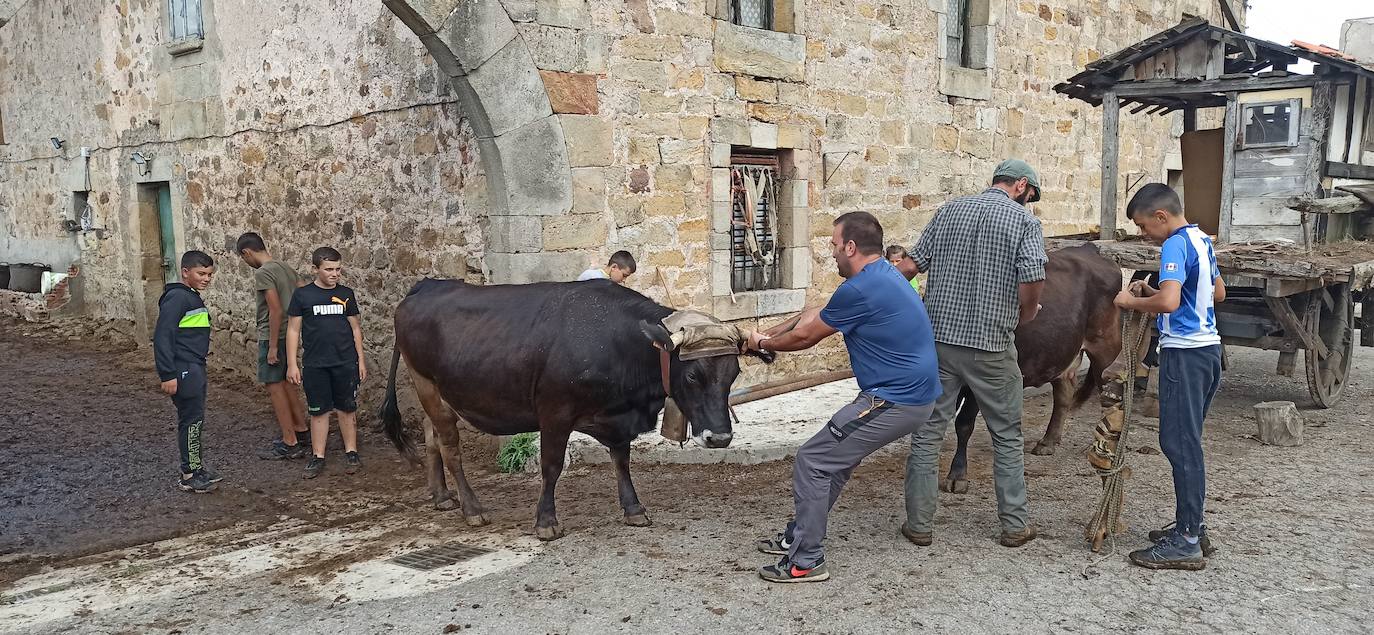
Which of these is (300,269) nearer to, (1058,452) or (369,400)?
(369,400)

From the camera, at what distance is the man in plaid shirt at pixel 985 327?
4562mm

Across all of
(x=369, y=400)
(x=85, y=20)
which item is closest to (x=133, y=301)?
(x=85, y=20)

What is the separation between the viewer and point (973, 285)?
459 centimetres

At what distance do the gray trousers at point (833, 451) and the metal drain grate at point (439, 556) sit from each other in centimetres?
155

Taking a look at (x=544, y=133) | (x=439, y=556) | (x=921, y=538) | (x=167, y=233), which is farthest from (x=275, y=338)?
(x=167, y=233)

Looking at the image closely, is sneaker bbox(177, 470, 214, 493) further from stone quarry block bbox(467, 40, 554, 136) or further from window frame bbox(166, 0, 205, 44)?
window frame bbox(166, 0, 205, 44)

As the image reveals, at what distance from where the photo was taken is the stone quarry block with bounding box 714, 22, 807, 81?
7.98 meters

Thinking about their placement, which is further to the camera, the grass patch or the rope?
the grass patch

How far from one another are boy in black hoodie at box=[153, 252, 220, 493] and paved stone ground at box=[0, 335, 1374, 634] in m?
0.97

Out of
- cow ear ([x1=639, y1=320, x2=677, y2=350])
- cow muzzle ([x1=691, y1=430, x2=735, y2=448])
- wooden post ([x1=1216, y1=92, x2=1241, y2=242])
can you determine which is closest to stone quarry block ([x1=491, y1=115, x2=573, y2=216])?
cow ear ([x1=639, y1=320, x2=677, y2=350])

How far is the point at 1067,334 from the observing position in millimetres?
6219

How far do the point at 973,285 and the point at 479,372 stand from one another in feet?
8.15

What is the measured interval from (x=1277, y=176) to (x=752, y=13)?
4.55 metres

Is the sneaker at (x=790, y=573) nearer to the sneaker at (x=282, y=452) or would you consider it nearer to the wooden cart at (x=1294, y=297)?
the wooden cart at (x=1294, y=297)
